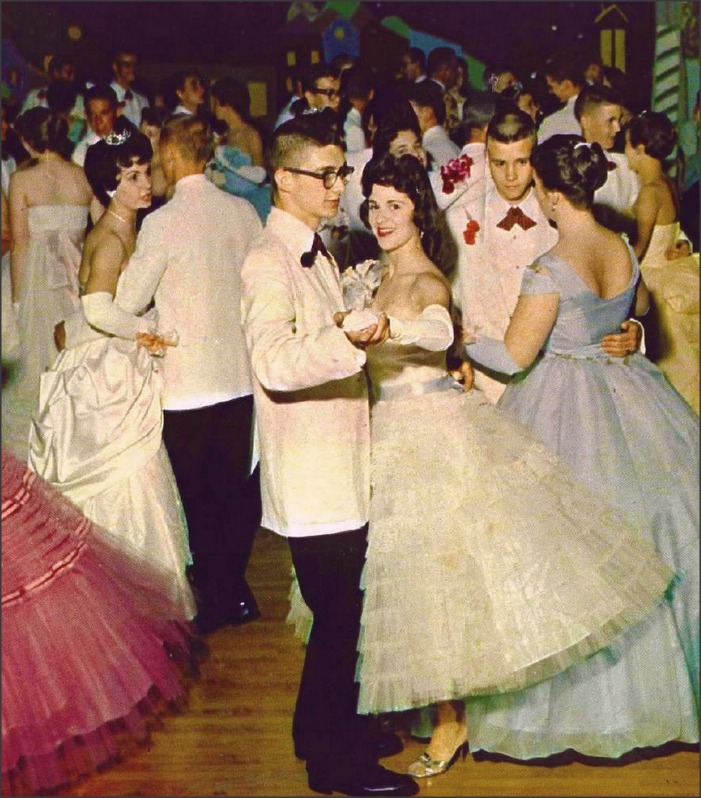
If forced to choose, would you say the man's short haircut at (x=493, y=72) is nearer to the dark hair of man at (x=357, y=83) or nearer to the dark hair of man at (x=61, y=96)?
the dark hair of man at (x=357, y=83)

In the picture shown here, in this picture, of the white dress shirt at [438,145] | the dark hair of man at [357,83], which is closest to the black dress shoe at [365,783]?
the white dress shirt at [438,145]

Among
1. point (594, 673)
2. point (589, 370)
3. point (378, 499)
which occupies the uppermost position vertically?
point (589, 370)

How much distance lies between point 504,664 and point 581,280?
108 centimetres

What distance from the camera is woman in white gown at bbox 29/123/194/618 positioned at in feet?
12.3

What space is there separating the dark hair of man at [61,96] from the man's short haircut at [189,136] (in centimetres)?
30

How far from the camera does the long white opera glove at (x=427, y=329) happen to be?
9.61 ft

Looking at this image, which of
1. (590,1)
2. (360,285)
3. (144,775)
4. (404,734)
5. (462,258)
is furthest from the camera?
(462,258)

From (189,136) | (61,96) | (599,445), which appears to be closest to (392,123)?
(189,136)

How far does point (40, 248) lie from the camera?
12.1 ft

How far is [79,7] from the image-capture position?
3.50m

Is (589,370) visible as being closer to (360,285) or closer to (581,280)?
(581,280)

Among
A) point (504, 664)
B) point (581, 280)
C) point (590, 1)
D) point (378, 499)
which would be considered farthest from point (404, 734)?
point (590, 1)

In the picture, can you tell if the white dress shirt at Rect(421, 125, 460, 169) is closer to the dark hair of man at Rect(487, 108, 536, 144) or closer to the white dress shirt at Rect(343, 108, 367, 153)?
the white dress shirt at Rect(343, 108, 367, 153)

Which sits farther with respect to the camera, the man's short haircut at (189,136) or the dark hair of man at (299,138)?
the man's short haircut at (189,136)
